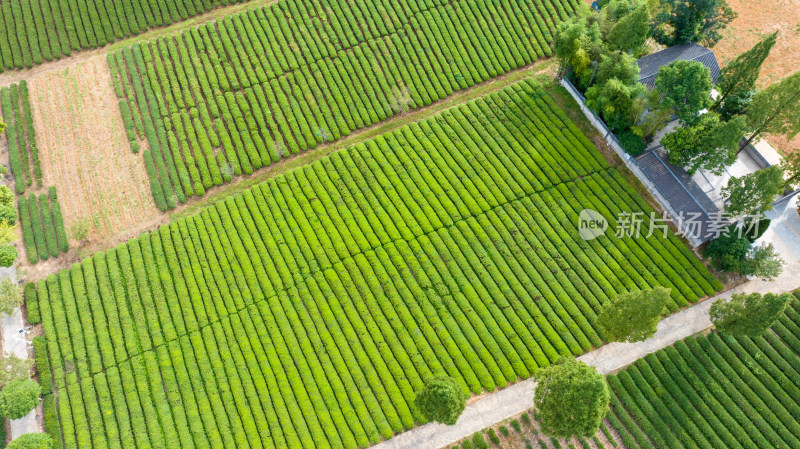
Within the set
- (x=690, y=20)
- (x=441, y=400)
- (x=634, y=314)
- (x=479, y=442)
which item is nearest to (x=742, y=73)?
(x=690, y=20)

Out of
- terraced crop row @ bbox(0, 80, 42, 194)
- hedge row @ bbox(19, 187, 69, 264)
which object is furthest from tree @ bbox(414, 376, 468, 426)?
terraced crop row @ bbox(0, 80, 42, 194)

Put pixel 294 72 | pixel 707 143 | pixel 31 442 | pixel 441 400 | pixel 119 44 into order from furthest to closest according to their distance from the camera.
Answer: pixel 119 44 < pixel 294 72 < pixel 707 143 < pixel 31 442 < pixel 441 400

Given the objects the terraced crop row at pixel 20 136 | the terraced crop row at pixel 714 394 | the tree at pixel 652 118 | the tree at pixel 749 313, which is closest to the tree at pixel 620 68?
the tree at pixel 652 118

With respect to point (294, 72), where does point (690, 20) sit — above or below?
below

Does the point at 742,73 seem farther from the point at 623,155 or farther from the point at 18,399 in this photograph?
the point at 18,399

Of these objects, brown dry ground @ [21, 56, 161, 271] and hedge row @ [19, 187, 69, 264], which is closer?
hedge row @ [19, 187, 69, 264]

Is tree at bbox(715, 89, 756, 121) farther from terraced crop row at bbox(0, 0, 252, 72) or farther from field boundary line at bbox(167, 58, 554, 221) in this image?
terraced crop row at bbox(0, 0, 252, 72)
